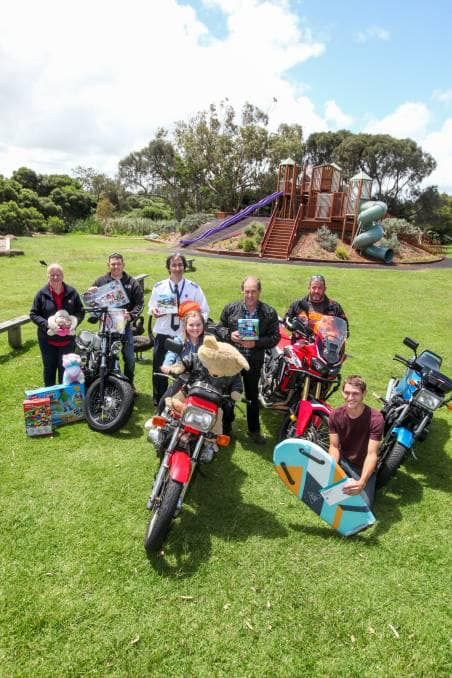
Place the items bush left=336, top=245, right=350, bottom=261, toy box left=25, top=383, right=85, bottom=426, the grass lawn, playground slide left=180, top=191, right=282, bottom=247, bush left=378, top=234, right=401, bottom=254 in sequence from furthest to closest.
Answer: playground slide left=180, top=191, right=282, bottom=247 → bush left=378, top=234, right=401, bottom=254 → bush left=336, top=245, right=350, bottom=261 → toy box left=25, top=383, right=85, bottom=426 → the grass lawn

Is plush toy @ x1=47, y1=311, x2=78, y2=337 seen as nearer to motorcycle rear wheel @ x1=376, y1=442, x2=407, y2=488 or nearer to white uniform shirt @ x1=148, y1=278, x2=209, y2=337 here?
white uniform shirt @ x1=148, y1=278, x2=209, y2=337

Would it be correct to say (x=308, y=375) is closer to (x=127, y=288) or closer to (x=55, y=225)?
(x=127, y=288)

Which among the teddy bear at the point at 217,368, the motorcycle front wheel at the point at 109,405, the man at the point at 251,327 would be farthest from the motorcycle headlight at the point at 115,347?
the teddy bear at the point at 217,368

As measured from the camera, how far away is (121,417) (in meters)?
5.08

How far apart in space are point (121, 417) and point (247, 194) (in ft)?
136

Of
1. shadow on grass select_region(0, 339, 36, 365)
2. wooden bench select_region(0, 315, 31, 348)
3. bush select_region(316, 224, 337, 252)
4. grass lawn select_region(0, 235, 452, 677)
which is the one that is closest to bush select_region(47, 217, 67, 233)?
bush select_region(316, 224, 337, 252)

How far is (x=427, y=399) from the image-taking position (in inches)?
176

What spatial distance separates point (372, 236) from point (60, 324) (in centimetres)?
2035

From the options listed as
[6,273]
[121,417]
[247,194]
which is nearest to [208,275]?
[6,273]

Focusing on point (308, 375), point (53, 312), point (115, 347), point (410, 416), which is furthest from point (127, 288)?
point (410, 416)

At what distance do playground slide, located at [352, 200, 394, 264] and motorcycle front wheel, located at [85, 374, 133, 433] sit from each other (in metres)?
19.7

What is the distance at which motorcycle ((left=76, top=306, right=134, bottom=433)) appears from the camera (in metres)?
5.12

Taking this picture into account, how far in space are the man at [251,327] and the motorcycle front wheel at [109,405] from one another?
1.23 meters

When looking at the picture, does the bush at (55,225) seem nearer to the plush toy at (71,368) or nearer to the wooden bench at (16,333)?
the wooden bench at (16,333)
